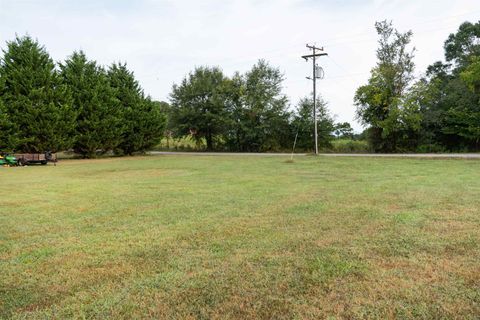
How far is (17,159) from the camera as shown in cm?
2075

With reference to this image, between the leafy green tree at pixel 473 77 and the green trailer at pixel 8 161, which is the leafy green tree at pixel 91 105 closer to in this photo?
the green trailer at pixel 8 161

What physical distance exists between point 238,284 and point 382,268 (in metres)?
1.50

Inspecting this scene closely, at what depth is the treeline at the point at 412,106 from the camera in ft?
81.0

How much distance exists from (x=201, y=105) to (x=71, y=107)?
44.2 feet

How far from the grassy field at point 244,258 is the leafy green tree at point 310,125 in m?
24.3

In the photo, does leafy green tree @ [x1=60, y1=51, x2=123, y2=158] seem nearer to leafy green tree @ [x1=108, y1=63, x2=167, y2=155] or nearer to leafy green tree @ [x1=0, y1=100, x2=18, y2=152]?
leafy green tree @ [x1=108, y1=63, x2=167, y2=155]

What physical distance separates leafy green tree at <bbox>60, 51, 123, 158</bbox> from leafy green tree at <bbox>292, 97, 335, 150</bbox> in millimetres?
16129

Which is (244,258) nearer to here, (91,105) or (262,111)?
(91,105)

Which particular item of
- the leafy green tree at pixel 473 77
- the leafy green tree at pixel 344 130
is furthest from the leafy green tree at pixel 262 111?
the leafy green tree at pixel 473 77

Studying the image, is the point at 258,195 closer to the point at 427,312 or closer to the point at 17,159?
the point at 427,312

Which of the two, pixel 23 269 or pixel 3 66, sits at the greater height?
pixel 3 66

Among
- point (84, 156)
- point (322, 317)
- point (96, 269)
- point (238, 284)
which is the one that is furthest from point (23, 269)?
point (84, 156)

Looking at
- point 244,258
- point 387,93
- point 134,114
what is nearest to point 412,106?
point 387,93

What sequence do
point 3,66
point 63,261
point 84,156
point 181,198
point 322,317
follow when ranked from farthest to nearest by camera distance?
point 84,156
point 3,66
point 181,198
point 63,261
point 322,317
